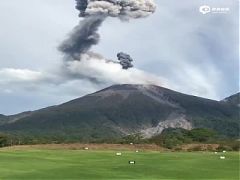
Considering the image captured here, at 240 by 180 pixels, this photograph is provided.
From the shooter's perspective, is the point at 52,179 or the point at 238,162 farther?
the point at 238,162

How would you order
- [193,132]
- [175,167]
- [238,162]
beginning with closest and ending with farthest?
[175,167] → [238,162] → [193,132]

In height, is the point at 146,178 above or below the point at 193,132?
below

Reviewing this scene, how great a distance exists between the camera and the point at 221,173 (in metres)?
40.7

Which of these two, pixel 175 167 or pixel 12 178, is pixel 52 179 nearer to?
pixel 12 178

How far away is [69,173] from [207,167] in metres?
12.7

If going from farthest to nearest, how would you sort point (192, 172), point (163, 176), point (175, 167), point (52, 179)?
point (175, 167) < point (192, 172) < point (163, 176) < point (52, 179)

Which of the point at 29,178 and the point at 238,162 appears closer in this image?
the point at 29,178

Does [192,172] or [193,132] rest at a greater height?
[193,132]

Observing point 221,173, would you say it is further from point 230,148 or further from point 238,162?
point 230,148

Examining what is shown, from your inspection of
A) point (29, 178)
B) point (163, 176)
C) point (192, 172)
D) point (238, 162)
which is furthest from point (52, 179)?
point (238, 162)

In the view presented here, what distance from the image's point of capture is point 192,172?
41.3 meters

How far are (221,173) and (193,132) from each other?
103570mm

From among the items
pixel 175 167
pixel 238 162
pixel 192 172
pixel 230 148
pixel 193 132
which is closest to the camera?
pixel 192 172

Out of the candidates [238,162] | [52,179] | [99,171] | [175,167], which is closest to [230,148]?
[238,162]
